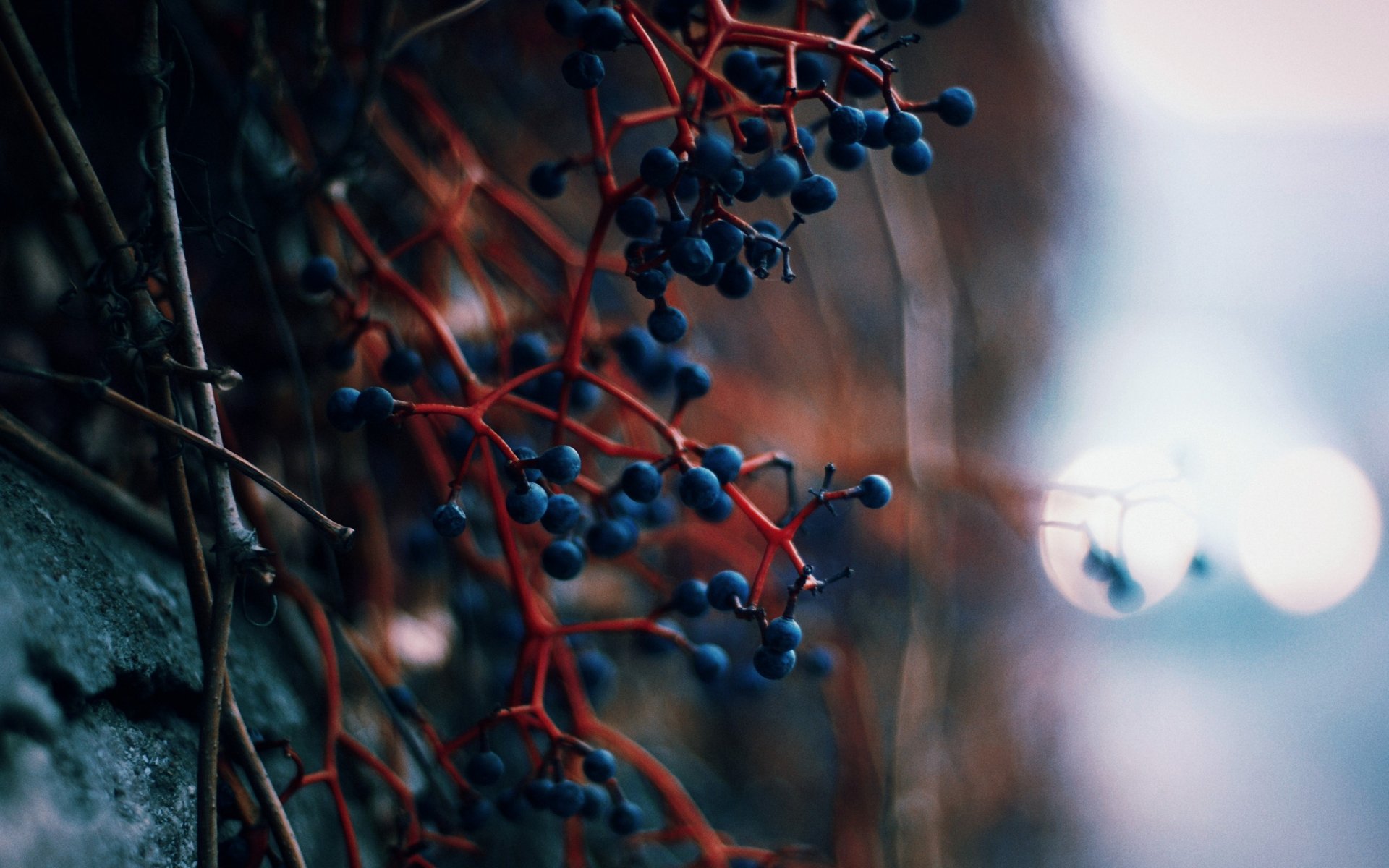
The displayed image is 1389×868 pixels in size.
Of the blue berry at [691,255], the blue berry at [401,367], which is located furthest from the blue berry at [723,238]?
the blue berry at [401,367]

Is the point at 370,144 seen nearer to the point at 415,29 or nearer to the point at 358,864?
the point at 415,29

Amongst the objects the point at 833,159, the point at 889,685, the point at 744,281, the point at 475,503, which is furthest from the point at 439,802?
the point at 889,685

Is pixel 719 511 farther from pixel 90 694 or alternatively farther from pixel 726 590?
pixel 90 694

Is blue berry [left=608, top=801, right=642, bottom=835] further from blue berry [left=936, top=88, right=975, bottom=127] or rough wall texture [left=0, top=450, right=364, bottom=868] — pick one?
blue berry [left=936, top=88, right=975, bottom=127]

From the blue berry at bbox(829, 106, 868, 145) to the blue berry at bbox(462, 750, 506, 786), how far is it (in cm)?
40

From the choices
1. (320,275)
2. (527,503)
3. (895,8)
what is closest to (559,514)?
(527,503)

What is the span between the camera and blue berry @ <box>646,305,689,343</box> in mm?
486

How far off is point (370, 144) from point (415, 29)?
0.15m

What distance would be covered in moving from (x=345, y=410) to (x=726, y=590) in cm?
22

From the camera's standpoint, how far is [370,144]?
2.22ft

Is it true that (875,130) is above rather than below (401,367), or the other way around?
above

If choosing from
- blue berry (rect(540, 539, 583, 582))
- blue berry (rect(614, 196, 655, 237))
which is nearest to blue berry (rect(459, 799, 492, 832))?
blue berry (rect(540, 539, 583, 582))

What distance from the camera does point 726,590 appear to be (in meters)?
0.47

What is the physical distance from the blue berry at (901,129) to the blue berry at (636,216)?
5.3 inches
